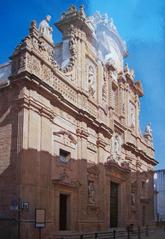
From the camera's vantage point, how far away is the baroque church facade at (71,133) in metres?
15.2

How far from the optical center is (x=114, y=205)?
24.2m

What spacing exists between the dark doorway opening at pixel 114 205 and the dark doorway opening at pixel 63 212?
6.04 metres

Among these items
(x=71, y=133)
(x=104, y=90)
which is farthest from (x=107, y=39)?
(x=71, y=133)

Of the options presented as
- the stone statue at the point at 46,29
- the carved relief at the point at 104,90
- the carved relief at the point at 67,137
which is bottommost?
the carved relief at the point at 67,137

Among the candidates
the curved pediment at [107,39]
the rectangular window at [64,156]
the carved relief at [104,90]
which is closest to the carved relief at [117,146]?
the carved relief at [104,90]

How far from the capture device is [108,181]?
2280 centimetres

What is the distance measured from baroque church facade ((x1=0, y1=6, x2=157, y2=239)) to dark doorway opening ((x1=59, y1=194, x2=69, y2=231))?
5 cm

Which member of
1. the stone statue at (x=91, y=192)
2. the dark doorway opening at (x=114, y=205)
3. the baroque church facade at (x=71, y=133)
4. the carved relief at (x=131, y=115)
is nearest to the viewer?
the baroque church facade at (x=71, y=133)

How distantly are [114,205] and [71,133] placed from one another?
7669mm

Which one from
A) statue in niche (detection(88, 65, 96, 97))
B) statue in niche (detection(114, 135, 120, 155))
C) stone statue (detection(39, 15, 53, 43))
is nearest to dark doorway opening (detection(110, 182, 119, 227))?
statue in niche (detection(114, 135, 120, 155))

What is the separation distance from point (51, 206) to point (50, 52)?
714cm

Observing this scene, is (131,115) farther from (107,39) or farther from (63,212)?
(63,212)

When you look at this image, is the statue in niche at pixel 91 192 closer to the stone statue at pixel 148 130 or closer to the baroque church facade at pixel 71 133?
the baroque church facade at pixel 71 133

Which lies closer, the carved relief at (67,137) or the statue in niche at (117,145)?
the carved relief at (67,137)
